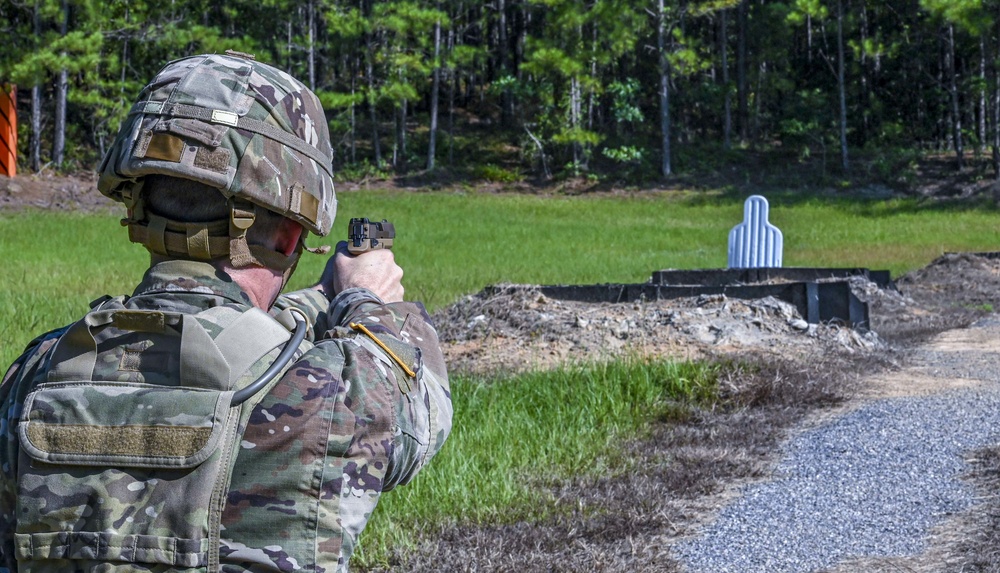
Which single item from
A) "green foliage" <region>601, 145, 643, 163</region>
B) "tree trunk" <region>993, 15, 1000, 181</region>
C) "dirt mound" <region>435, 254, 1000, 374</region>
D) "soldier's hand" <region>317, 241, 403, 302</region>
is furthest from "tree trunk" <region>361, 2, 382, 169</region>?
"soldier's hand" <region>317, 241, 403, 302</region>

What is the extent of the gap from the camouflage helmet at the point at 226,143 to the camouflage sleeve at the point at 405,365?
194mm

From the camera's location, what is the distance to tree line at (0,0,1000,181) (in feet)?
123

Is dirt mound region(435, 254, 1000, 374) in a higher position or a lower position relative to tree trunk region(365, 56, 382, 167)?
lower

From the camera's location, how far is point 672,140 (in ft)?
159

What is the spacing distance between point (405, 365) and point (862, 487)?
3.75 m

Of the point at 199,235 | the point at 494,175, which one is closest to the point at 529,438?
the point at 199,235

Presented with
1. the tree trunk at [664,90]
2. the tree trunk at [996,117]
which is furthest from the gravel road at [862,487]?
the tree trunk at [664,90]

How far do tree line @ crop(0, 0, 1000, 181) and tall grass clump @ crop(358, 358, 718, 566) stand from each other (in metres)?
29.5

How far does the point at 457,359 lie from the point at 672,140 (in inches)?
1612

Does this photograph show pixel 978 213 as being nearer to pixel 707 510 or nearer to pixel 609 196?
pixel 609 196

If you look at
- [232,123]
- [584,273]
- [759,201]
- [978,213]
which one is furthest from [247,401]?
[978,213]

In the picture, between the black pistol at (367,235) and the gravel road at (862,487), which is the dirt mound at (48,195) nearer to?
the gravel road at (862,487)

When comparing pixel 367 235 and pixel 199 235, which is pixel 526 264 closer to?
pixel 367 235

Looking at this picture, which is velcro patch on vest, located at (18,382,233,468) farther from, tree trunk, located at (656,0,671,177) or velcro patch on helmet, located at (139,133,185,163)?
tree trunk, located at (656,0,671,177)
